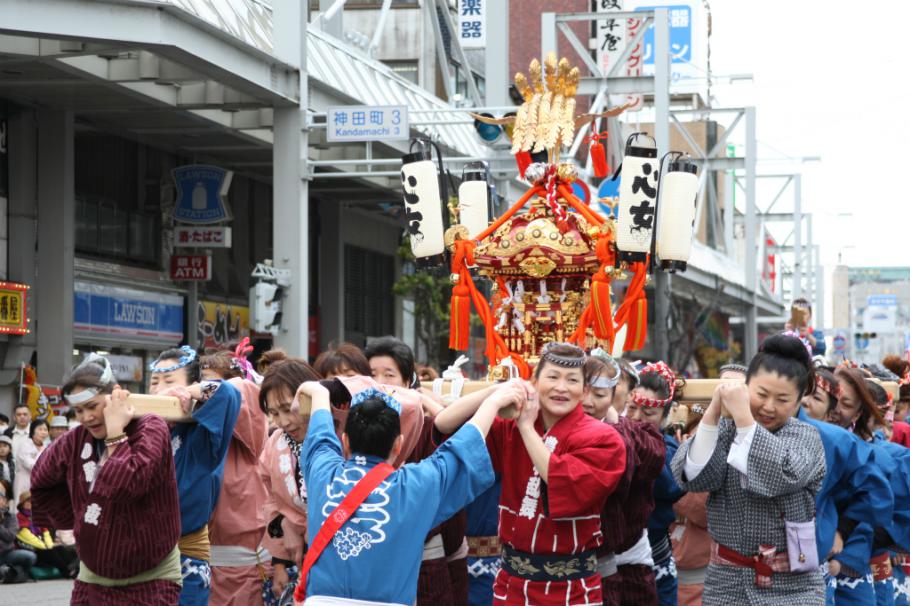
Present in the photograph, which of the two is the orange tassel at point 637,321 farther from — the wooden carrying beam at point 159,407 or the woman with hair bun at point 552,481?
the wooden carrying beam at point 159,407

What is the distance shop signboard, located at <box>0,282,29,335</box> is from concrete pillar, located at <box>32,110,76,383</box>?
65 centimetres

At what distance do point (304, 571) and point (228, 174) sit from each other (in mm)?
17588

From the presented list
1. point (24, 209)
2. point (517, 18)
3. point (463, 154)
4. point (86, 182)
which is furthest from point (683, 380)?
point (517, 18)

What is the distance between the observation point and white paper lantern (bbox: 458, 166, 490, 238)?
10469 millimetres

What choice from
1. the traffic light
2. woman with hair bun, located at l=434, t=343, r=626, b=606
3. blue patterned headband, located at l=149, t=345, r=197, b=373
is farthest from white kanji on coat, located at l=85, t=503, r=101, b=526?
the traffic light

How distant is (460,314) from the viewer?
10.0 meters

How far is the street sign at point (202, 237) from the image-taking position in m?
21.9

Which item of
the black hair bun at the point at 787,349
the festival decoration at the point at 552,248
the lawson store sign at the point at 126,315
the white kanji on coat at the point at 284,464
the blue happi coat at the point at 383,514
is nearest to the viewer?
the blue happi coat at the point at 383,514

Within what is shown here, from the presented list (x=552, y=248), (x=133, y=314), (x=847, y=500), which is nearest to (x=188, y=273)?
(x=133, y=314)

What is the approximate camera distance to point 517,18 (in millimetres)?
47000

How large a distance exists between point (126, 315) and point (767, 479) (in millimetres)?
16784

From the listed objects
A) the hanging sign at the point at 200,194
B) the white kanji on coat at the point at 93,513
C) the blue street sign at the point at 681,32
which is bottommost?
the white kanji on coat at the point at 93,513

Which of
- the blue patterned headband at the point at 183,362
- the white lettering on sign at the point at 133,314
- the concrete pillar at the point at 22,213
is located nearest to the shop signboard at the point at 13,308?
the concrete pillar at the point at 22,213

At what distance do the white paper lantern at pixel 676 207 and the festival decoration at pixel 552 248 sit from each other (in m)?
0.02
